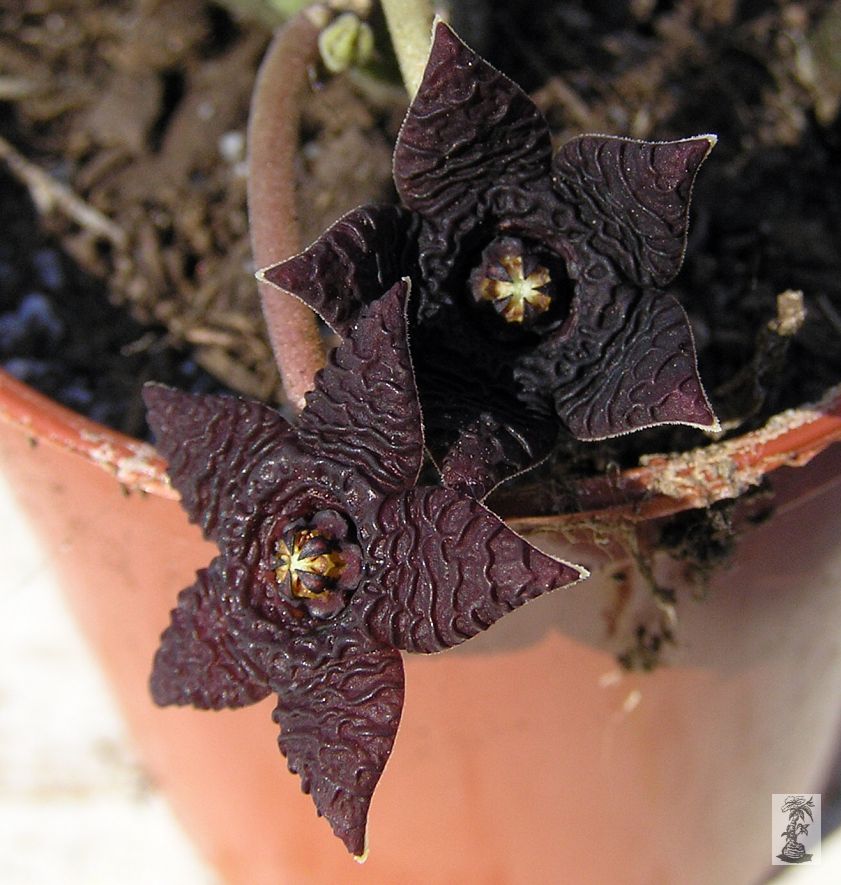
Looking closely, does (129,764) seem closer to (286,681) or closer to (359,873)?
(359,873)

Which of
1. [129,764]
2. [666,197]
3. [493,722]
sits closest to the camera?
[666,197]

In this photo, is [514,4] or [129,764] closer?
[514,4]

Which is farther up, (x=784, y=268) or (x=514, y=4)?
(x=514, y=4)

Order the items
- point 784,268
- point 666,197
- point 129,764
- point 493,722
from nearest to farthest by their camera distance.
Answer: point 666,197, point 493,722, point 784,268, point 129,764

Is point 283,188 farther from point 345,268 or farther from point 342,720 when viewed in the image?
point 342,720

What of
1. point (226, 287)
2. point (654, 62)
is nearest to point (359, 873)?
point (226, 287)

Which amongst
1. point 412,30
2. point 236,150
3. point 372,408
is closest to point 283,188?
point 412,30

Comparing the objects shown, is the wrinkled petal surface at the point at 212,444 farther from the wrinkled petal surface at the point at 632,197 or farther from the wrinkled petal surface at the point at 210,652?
the wrinkled petal surface at the point at 632,197

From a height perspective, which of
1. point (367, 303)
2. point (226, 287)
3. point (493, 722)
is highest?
Result: point (367, 303)
